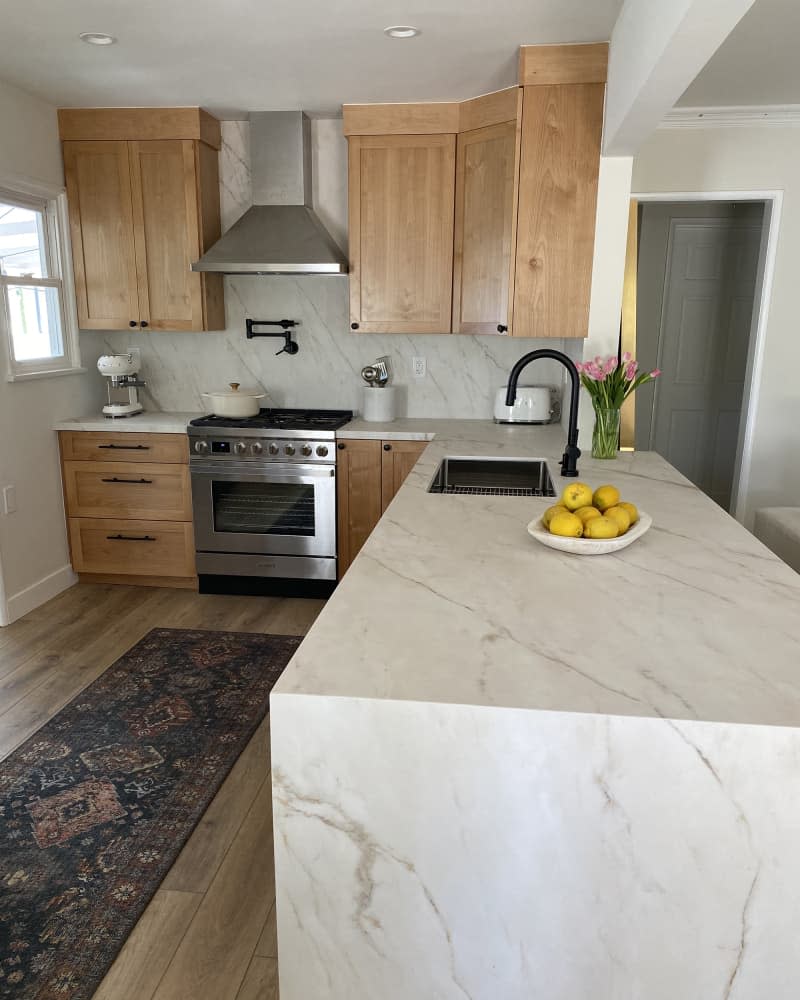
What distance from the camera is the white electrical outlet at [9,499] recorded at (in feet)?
12.2

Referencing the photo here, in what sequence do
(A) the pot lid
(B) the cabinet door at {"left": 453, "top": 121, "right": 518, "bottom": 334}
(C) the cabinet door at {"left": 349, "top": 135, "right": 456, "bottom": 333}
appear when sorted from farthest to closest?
(A) the pot lid < (C) the cabinet door at {"left": 349, "top": 135, "right": 456, "bottom": 333} < (B) the cabinet door at {"left": 453, "top": 121, "right": 518, "bottom": 334}

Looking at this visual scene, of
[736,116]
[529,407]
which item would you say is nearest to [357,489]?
[529,407]

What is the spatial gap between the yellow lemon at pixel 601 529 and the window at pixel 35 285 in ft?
9.88

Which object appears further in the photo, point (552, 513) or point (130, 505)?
point (130, 505)

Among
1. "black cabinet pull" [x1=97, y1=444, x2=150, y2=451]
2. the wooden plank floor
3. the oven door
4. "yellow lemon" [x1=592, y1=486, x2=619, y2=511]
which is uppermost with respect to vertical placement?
"yellow lemon" [x1=592, y1=486, x2=619, y2=511]

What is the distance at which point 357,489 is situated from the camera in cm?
399

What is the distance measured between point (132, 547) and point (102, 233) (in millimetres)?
1671

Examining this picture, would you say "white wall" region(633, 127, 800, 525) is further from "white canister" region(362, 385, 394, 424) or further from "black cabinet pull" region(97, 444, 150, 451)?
"black cabinet pull" region(97, 444, 150, 451)

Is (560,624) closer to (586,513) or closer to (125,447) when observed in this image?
(586,513)

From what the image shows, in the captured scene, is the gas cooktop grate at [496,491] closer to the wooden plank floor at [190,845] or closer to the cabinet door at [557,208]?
the cabinet door at [557,208]

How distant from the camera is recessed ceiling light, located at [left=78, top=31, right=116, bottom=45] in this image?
2967mm

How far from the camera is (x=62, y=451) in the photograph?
13.6 feet

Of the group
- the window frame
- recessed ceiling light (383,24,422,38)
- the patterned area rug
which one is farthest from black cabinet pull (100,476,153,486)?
recessed ceiling light (383,24,422,38)

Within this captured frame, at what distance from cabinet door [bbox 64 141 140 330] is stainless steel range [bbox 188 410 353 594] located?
32.4 inches
